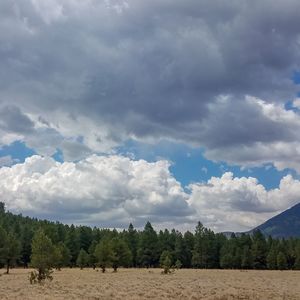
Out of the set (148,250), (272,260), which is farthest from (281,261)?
(148,250)

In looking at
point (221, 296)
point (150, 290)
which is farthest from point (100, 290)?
point (221, 296)

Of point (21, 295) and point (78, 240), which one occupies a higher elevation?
point (78, 240)

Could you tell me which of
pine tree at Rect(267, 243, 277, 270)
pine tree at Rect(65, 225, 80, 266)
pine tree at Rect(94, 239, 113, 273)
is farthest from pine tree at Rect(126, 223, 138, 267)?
pine tree at Rect(94, 239, 113, 273)

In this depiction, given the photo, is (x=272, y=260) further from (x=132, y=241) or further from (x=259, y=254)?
(x=132, y=241)

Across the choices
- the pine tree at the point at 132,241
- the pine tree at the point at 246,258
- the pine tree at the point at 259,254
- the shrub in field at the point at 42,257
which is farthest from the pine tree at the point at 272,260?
the shrub in field at the point at 42,257

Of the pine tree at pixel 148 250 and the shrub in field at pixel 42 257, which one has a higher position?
the pine tree at pixel 148 250

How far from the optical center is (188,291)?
4359cm

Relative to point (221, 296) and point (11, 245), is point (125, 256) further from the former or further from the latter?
point (221, 296)

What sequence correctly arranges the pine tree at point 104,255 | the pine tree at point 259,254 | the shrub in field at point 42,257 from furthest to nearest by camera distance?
1. the pine tree at point 259,254
2. the pine tree at point 104,255
3. the shrub in field at point 42,257

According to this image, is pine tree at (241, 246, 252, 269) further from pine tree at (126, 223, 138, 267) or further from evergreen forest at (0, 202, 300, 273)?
pine tree at (126, 223, 138, 267)

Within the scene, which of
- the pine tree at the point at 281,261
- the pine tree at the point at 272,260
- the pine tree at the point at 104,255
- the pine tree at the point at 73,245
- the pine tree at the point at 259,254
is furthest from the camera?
the pine tree at the point at 259,254

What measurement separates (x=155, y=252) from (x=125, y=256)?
32.3m

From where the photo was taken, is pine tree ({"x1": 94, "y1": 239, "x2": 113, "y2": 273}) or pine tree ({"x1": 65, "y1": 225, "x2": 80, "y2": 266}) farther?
pine tree ({"x1": 65, "y1": 225, "x2": 80, "y2": 266})

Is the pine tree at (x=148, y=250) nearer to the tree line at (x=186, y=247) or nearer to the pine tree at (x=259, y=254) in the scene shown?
the tree line at (x=186, y=247)
